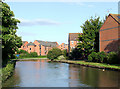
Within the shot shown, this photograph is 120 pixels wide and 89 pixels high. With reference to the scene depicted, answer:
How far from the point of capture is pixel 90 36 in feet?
176

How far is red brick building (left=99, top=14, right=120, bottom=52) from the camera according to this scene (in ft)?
135

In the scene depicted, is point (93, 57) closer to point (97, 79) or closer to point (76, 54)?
point (76, 54)

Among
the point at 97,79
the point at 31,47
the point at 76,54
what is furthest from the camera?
the point at 31,47

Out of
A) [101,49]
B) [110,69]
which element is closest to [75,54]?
[101,49]

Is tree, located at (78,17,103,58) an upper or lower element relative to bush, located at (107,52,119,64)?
upper

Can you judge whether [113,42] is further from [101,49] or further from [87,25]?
[87,25]

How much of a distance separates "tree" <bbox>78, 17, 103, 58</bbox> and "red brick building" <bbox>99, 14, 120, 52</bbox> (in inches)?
257

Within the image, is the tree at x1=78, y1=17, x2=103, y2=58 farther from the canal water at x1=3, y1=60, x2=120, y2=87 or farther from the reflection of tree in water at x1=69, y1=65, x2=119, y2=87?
the reflection of tree in water at x1=69, y1=65, x2=119, y2=87

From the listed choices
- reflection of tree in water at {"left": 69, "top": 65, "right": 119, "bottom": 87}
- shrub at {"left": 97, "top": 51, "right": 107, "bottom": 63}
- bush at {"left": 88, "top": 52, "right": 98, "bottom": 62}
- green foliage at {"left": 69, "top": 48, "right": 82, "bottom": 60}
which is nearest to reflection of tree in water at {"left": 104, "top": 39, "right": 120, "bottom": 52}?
shrub at {"left": 97, "top": 51, "right": 107, "bottom": 63}

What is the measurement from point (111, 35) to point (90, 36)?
11.1 metres

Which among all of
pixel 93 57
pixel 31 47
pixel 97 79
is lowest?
pixel 97 79

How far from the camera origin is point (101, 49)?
46781mm

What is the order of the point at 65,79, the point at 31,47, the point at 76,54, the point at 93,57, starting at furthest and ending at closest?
the point at 31,47 → the point at 76,54 → the point at 93,57 → the point at 65,79

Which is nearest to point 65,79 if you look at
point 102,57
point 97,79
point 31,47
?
point 97,79
